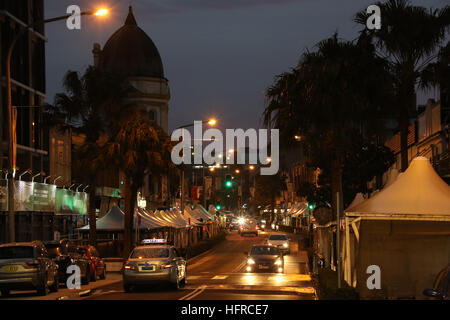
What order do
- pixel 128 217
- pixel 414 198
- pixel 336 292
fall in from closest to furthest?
pixel 336 292, pixel 414 198, pixel 128 217

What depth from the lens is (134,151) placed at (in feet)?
144

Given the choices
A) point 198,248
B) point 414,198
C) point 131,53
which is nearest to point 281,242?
point 198,248

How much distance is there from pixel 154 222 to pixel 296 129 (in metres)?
20.6

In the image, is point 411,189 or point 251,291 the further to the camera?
point 251,291

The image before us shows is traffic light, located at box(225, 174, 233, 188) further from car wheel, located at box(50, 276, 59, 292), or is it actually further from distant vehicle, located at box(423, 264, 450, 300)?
distant vehicle, located at box(423, 264, 450, 300)

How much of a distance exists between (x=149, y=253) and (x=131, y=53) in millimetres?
59742

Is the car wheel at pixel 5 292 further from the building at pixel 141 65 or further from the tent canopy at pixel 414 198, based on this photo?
the building at pixel 141 65

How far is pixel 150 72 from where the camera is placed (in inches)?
3410

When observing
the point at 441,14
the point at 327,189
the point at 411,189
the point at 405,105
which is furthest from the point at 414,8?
the point at 327,189

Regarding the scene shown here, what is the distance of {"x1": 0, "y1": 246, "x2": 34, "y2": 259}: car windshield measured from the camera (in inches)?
994

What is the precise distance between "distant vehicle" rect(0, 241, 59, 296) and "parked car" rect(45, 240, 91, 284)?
3.88 meters

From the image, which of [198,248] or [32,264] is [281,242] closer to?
[198,248]

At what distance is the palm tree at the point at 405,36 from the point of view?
1129 inches

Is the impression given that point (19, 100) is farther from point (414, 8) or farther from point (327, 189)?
point (414, 8)
